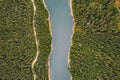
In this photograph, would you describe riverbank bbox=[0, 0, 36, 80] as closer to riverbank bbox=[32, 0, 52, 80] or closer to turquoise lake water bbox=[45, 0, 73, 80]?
riverbank bbox=[32, 0, 52, 80]

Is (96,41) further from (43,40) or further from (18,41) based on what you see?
(18,41)

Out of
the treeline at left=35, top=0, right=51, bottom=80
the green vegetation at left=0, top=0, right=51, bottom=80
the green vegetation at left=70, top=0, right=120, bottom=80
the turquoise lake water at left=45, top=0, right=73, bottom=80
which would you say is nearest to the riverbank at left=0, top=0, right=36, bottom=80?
the green vegetation at left=0, top=0, right=51, bottom=80

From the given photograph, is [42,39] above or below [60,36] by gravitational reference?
below

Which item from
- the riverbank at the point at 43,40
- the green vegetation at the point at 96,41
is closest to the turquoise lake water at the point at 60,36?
the riverbank at the point at 43,40

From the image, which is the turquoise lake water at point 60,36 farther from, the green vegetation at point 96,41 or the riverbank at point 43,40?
the green vegetation at point 96,41

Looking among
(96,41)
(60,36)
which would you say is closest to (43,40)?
(60,36)
